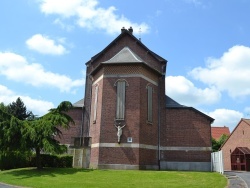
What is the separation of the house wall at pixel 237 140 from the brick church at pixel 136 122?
43.4 ft

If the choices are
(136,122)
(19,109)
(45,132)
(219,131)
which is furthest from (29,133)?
(219,131)

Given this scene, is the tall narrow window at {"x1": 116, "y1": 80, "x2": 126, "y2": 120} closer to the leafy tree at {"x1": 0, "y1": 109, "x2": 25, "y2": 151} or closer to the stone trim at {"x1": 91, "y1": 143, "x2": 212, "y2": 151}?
the stone trim at {"x1": 91, "y1": 143, "x2": 212, "y2": 151}

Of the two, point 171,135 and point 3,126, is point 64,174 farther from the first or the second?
point 171,135

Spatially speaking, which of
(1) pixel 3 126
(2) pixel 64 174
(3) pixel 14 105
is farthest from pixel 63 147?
(3) pixel 14 105

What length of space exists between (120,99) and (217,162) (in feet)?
32.0

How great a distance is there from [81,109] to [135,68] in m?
7.70

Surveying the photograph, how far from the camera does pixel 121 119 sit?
85.9 feet

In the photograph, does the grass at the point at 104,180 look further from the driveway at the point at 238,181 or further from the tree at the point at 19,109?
the tree at the point at 19,109

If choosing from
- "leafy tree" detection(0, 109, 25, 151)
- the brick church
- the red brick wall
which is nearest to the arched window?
the brick church

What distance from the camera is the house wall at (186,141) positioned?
2803 cm

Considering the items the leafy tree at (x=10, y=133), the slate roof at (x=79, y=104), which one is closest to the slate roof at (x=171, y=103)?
the slate roof at (x=79, y=104)

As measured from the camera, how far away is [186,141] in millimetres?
28641

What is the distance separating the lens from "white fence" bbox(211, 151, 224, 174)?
75.5ft

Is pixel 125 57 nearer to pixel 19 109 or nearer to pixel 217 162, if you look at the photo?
pixel 217 162
